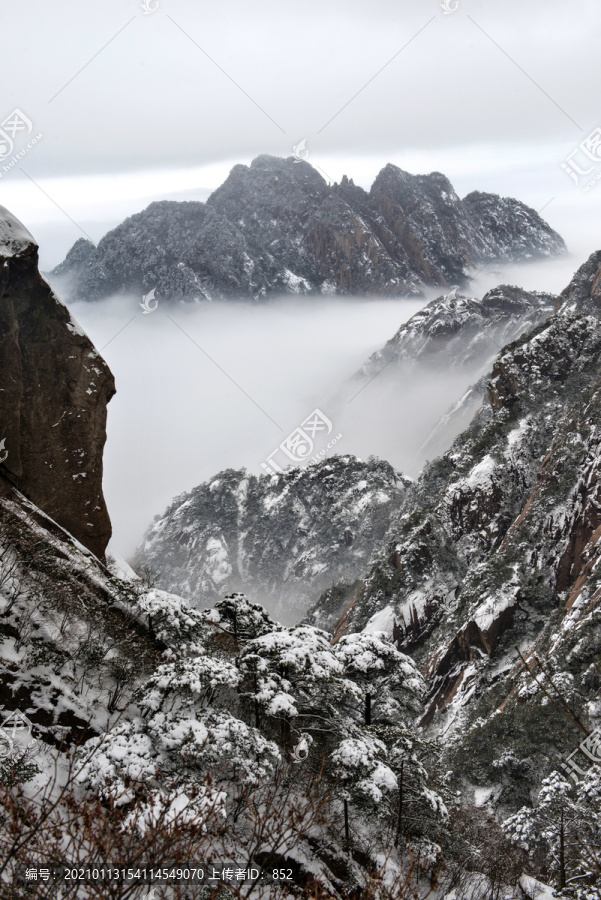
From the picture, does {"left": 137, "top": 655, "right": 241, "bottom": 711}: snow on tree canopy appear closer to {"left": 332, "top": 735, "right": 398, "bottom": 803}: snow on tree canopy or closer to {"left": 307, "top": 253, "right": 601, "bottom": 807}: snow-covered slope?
{"left": 332, "top": 735, "right": 398, "bottom": 803}: snow on tree canopy

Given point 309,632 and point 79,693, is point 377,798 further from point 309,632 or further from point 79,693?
point 79,693

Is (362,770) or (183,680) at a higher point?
(362,770)

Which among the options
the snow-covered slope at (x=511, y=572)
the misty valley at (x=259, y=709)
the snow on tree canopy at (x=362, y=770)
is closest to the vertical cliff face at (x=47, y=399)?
the misty valley at (x=259, y=709)

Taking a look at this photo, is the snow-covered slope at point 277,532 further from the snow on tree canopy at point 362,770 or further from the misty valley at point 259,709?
the snow on tree canopy at point 362,770

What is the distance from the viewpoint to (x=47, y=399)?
22.4 m

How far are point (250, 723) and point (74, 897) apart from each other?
975 centimetres

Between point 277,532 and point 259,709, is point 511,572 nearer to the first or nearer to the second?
point 259,709

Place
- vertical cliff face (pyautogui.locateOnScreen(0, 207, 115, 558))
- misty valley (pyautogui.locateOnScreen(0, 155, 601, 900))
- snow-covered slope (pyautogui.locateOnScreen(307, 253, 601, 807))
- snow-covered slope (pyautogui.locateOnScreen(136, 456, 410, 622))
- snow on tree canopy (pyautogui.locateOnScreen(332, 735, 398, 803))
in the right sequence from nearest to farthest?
misty valley (pyautogui.locateOnScreen(0, 155, 601, 900)) < snow on tree canopy (pyautogui.locateOnScreen(332, 735, 398, 803)) < vertical cliff face (pyautogui.locateOnScreen(0, 207, 115, 558)) < snow-covered slope (pyautogui.locateOnScreen(307, 253, 601, 807)) < snow-covered slope (pyautogui.locateOnScreen(136, 456, 410, 622))

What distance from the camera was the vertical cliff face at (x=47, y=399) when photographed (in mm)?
20922

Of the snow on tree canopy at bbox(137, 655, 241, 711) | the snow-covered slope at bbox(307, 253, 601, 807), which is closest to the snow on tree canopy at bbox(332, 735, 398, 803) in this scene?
the snow on tree canopy at bbox(137, 655, 241, 711)

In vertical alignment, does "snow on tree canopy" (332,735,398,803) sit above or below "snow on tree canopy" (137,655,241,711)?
above

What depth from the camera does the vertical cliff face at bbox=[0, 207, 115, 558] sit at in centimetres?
2092

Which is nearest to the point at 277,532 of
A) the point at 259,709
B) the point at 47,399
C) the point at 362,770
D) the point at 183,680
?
the point at 47,399

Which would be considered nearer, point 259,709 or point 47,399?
point 259,709
